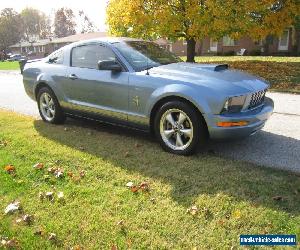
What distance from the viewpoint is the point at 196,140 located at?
16.4 feet

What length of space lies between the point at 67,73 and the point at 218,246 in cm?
438

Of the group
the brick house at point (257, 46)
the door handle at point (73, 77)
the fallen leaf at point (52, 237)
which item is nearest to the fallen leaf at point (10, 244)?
the fallen leaf at point (52, 237)

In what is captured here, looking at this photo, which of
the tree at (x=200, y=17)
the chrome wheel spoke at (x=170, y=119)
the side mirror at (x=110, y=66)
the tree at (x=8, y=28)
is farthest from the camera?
the tree at (x=8, y=28)

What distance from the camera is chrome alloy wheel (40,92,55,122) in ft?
23.2

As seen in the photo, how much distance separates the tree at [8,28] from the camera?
97000 millimetres

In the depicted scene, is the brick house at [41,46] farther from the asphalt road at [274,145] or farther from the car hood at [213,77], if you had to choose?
the car hood at [213,77]

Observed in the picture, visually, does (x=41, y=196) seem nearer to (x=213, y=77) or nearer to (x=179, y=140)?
(x=179, y=140)

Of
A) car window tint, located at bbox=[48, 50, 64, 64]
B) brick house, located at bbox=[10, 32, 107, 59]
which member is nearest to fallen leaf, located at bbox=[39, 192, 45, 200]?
car window tint, located at bbox=[48, 50, 64, 64]

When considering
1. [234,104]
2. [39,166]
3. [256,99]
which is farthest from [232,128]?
[39,166]

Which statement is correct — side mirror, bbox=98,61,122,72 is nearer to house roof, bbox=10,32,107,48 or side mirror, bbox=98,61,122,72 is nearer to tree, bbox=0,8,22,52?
house roof, bbox=10,32,107,48

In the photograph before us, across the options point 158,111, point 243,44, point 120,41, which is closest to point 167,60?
point 120,41

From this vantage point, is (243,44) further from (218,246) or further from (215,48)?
(218,246)

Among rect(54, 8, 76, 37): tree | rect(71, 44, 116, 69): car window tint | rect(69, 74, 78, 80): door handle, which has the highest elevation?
rect(54, 8, 76, 37): tree

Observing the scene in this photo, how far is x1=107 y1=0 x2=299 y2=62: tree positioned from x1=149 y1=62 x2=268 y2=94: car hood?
32.9 feet
